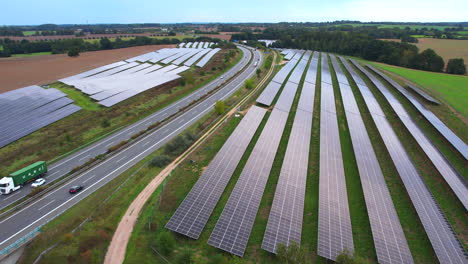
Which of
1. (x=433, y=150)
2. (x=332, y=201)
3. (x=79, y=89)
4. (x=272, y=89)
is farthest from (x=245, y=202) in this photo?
(x=79, y=89)

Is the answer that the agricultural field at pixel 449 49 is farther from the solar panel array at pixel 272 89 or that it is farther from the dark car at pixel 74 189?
the dark car at pixel 74 189

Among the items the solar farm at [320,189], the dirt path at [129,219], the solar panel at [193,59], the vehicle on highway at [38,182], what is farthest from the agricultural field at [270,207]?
the solar panel at [193,59]

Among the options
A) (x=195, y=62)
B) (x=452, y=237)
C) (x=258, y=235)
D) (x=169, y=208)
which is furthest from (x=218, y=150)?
(x=195, y=62)

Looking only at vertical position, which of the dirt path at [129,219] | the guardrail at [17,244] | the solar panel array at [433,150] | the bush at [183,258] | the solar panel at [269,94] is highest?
the solar panel at [269,94]

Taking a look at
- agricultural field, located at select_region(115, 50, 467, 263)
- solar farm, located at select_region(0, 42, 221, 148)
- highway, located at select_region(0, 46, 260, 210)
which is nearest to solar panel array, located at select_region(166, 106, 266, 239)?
agricultural field, located at select_region(115, 50, 467, 263)

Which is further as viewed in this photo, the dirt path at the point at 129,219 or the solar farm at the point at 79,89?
the solar farm at the point at 79,89

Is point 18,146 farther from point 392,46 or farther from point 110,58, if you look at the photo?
point 392,46
